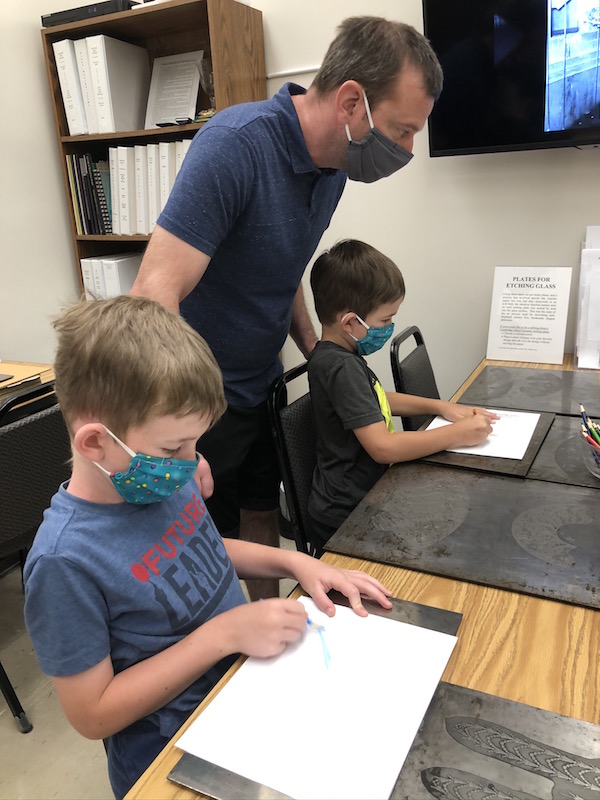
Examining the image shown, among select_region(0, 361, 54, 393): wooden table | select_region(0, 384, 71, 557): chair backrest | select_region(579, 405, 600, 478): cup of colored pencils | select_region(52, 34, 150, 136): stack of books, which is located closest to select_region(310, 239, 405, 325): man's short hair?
select_region(579, 405, 600, 478): cup of colored pencils

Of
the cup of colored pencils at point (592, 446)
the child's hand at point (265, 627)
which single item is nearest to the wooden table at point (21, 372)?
the child's hand at point (265, 627)

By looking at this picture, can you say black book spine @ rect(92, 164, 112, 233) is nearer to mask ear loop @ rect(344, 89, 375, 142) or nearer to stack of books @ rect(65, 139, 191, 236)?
stack of books @ rect(65, 139, 191, 236)

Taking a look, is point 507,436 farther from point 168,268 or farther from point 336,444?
point 168,268

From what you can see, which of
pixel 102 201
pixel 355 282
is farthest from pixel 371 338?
pixel 102 201

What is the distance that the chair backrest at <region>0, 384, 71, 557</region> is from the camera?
1500mm

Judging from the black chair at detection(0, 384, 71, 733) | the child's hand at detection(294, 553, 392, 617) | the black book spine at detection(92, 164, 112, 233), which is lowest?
the black chair at detection(0, 384, 71, 733)

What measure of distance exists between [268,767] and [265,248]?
98cm

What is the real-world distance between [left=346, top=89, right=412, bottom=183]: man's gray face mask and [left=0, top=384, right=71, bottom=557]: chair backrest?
34.8 inches

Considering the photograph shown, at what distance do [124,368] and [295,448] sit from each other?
2.46 ft

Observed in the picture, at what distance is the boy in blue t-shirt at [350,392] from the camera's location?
132 cm

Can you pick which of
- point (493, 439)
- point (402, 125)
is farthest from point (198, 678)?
point (402, 125)

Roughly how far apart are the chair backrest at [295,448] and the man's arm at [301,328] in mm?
261

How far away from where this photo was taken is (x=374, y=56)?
120cm

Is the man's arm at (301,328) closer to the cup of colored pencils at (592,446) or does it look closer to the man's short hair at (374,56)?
the man's short hair at (374,56)
